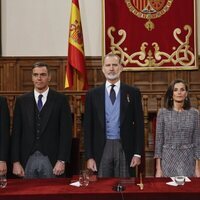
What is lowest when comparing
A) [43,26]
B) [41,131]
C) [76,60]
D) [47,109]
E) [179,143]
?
[179,143]

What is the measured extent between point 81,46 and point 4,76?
5.46 feet

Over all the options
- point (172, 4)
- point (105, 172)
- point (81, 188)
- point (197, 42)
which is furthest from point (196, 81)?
point (81, 188)

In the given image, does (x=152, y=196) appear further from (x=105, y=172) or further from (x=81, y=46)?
(x=81, y=46)

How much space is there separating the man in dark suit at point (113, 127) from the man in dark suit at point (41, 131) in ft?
0.68

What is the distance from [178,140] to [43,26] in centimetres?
467

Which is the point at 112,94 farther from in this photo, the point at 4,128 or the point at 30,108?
the point at 4,128

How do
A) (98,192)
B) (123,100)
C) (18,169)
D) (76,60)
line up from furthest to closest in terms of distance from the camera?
(76,60) → (123,100) → (18,169) → (98,192)

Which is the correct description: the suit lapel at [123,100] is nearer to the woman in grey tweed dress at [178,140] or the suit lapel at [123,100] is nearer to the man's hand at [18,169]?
the woman in grey tweed dress at [178,140]

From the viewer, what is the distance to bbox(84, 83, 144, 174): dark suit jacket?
3.45m

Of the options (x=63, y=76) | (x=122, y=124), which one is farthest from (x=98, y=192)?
(x=63, y=76)

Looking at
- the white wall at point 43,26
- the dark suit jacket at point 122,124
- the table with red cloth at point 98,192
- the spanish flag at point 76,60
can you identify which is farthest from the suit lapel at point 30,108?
the white wall at point 43,26

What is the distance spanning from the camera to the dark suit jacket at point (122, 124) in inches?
136

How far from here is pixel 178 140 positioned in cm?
359

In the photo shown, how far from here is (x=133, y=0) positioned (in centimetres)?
741
